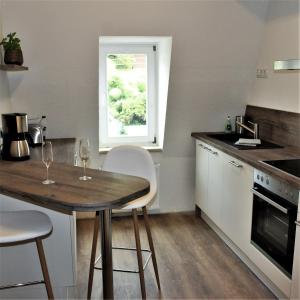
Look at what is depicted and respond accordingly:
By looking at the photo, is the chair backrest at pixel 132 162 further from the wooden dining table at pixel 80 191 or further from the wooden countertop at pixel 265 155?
the wooden countertop at pixel 265 155

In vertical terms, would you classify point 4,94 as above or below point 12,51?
below

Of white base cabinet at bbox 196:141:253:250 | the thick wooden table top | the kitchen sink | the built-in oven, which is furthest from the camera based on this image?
the kitchen sink

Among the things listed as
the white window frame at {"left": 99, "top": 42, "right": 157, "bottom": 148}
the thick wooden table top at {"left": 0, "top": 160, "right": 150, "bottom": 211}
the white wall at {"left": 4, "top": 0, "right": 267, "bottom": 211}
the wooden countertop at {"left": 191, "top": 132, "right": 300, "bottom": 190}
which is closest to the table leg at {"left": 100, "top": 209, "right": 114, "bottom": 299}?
the thick wooden table top at {"left": 0, "top": 160, "right": 150, "bottom": 211}

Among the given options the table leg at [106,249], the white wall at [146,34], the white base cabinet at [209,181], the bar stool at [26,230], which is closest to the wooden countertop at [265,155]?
the white base cabinet at [209,181]

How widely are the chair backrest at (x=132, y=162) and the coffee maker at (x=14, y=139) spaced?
555 mm

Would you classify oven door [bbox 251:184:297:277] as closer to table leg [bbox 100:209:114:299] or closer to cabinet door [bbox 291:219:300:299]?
cabinet door [bbox 291:219:300:299]

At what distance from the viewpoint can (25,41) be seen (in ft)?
10.7

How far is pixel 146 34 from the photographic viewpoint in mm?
3400

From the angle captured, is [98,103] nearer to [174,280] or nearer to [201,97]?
[201,97]

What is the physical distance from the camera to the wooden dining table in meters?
1.62

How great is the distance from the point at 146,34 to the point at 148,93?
2.77 ft

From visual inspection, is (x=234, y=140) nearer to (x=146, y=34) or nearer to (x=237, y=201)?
(x=237, y=201)

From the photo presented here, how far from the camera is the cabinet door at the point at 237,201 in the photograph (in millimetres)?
2897

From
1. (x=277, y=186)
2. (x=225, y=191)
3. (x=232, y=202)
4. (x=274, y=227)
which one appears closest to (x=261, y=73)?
(x=225, y=191)
